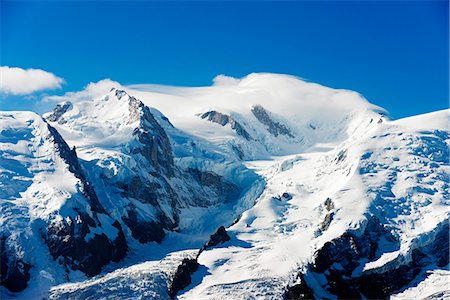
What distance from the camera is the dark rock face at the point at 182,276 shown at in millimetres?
167125

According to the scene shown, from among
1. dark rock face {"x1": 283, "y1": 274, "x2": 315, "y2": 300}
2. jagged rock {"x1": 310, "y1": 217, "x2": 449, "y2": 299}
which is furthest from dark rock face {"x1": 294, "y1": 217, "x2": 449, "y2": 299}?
dark rock face {"x1": 283, "y1": 274, "x2": 315, "y2": 300}

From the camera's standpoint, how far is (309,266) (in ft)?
563

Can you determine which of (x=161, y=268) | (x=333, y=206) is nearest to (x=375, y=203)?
(x=333, y=206)

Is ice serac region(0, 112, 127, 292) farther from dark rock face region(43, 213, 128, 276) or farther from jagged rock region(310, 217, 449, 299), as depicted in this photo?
jagged rock region(310, 217, 449, 299)

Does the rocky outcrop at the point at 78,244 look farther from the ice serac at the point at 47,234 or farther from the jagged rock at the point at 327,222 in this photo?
the jagged rock at the point at 327,222

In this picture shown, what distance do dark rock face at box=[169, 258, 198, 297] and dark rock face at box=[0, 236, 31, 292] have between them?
3815 cm

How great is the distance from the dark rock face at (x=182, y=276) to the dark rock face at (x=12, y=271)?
38155mm

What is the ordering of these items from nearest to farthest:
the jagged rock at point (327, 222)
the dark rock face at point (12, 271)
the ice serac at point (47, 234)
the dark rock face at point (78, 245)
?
the dark rock face at point (12, 271) → the ice serac at point (47, 234) → the dark rock face at point (78, 245) → the jagged rock at point (327, 222)

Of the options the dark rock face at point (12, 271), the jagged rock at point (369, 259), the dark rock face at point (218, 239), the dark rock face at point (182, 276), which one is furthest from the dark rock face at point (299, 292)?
the dark rock face at point (12, 271)

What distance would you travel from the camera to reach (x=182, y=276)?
559ft

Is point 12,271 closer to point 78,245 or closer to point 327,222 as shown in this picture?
point 78,245

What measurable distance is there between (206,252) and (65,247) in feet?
130

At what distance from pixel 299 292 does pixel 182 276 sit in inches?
Answer: 1222

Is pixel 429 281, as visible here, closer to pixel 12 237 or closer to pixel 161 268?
pixel 161 268
